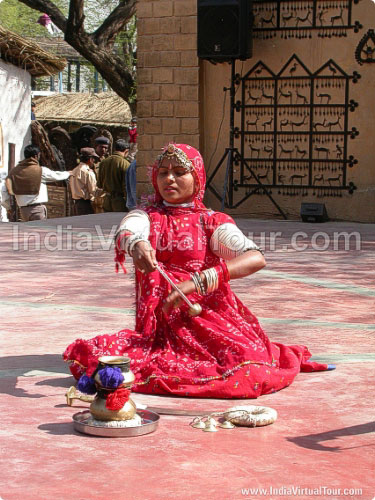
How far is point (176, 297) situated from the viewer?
403cm

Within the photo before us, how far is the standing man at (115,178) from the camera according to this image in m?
13.3

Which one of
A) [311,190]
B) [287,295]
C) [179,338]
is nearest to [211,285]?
[179,338]

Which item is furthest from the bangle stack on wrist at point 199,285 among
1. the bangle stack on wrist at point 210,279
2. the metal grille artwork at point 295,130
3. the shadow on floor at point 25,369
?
the metal grille artwork at point 295,130

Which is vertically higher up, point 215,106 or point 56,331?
point 215,106

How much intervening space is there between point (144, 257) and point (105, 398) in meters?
0.79

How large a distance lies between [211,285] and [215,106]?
10234mm

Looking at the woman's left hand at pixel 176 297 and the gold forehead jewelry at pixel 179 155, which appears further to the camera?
the gold forehead jewelry at pixel 179 155

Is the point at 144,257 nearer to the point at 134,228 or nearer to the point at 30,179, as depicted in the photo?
the point at 134,228

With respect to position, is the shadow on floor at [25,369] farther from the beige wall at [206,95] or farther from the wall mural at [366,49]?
the wall mural at [366,49]

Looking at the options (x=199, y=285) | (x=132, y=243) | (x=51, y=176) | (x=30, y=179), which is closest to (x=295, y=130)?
(x=51, y=176)

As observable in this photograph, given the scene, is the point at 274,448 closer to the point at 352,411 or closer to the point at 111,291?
the point at 352,411

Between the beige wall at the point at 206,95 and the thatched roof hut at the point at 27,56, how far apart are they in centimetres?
496

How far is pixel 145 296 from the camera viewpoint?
449cm

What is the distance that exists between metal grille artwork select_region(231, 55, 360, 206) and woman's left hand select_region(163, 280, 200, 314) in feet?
32.1
